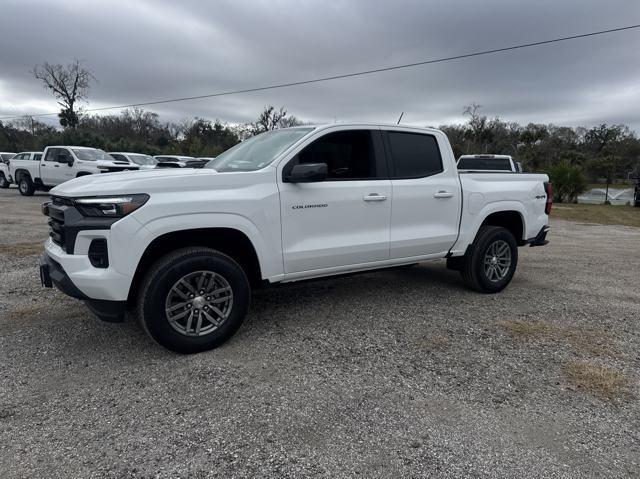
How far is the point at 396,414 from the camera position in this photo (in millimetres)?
2834

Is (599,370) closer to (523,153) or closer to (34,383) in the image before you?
(34,383)

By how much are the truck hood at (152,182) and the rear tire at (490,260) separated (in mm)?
2807

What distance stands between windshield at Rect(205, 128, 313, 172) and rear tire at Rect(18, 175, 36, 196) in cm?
1729

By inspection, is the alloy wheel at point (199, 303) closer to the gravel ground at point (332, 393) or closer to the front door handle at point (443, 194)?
the gravel ground at point (332, 393)

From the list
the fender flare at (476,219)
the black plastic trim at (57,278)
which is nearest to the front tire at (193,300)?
the black plastic trim at (57,278)

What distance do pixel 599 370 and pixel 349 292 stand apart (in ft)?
8.69

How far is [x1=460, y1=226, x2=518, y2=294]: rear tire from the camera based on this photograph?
17.1ft

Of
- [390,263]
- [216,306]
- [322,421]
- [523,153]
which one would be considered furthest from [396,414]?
[523,153]

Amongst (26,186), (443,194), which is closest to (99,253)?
(443,194)

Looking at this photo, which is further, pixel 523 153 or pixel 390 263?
pixel 523 153

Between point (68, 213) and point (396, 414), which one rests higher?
point (68, 213)

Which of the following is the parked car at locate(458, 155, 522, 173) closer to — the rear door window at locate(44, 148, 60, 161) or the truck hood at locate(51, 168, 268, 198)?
the truck hood at locate(51, 168, 268, 198)

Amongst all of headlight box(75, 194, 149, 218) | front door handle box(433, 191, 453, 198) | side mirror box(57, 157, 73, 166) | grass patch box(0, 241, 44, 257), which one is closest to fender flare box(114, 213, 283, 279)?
headlight box(75, 194, 149, 218)

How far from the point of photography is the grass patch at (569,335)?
3868mm
